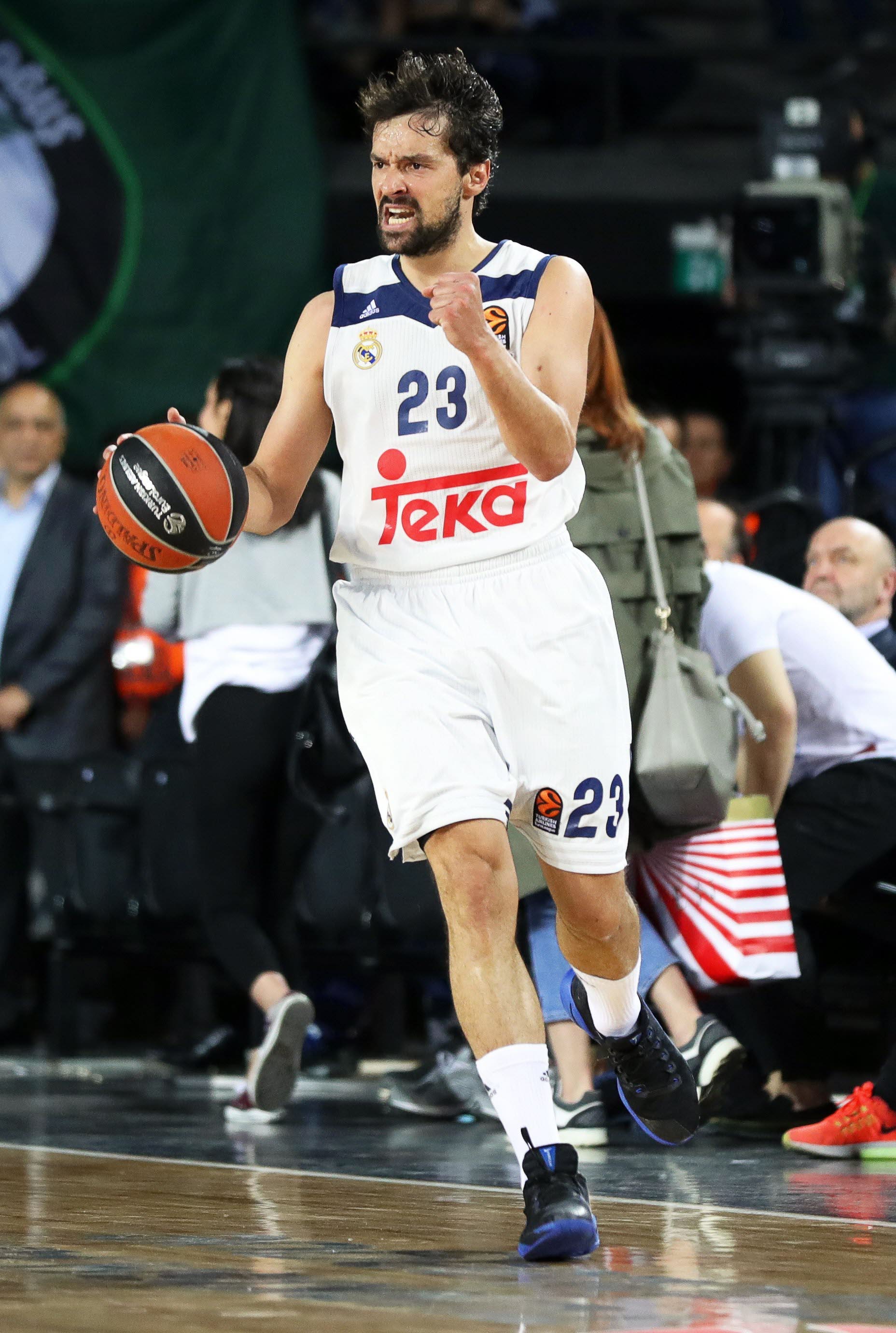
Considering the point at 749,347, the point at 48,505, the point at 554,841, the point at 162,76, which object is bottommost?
the point at 554,841

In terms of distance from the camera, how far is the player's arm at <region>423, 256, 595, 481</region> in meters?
3.42

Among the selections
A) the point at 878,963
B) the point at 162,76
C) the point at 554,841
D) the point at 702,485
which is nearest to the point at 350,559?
the point at 554,841

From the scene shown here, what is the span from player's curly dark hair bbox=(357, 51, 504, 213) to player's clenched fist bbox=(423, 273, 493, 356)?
1.35ft

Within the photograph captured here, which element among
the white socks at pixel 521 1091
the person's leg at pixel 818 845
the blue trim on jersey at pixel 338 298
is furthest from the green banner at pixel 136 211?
the white socks at pixel 521 1091

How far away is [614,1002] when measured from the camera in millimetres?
3945

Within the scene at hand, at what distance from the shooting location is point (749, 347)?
25.8 ft

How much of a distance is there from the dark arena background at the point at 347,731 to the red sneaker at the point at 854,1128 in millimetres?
15

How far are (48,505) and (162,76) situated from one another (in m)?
2.29

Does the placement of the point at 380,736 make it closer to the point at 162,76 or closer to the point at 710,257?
the point at 710,257

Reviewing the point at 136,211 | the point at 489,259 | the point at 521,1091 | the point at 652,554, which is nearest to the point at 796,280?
the point at 136,211

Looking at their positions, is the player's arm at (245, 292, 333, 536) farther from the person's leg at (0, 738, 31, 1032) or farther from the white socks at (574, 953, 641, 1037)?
the person's leg at (0, 738, 31, 1032)

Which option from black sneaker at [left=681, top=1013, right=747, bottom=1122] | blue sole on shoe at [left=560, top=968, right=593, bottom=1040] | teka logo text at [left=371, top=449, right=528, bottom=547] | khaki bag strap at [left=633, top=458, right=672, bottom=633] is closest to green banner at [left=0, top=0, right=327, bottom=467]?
khaki bag strap at [left=633, top=458, right=672, bottom=633]

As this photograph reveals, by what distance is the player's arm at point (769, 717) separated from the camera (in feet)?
17.3

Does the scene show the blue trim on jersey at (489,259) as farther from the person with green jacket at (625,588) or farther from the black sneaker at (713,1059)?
the black sneaker at (713,1059)
